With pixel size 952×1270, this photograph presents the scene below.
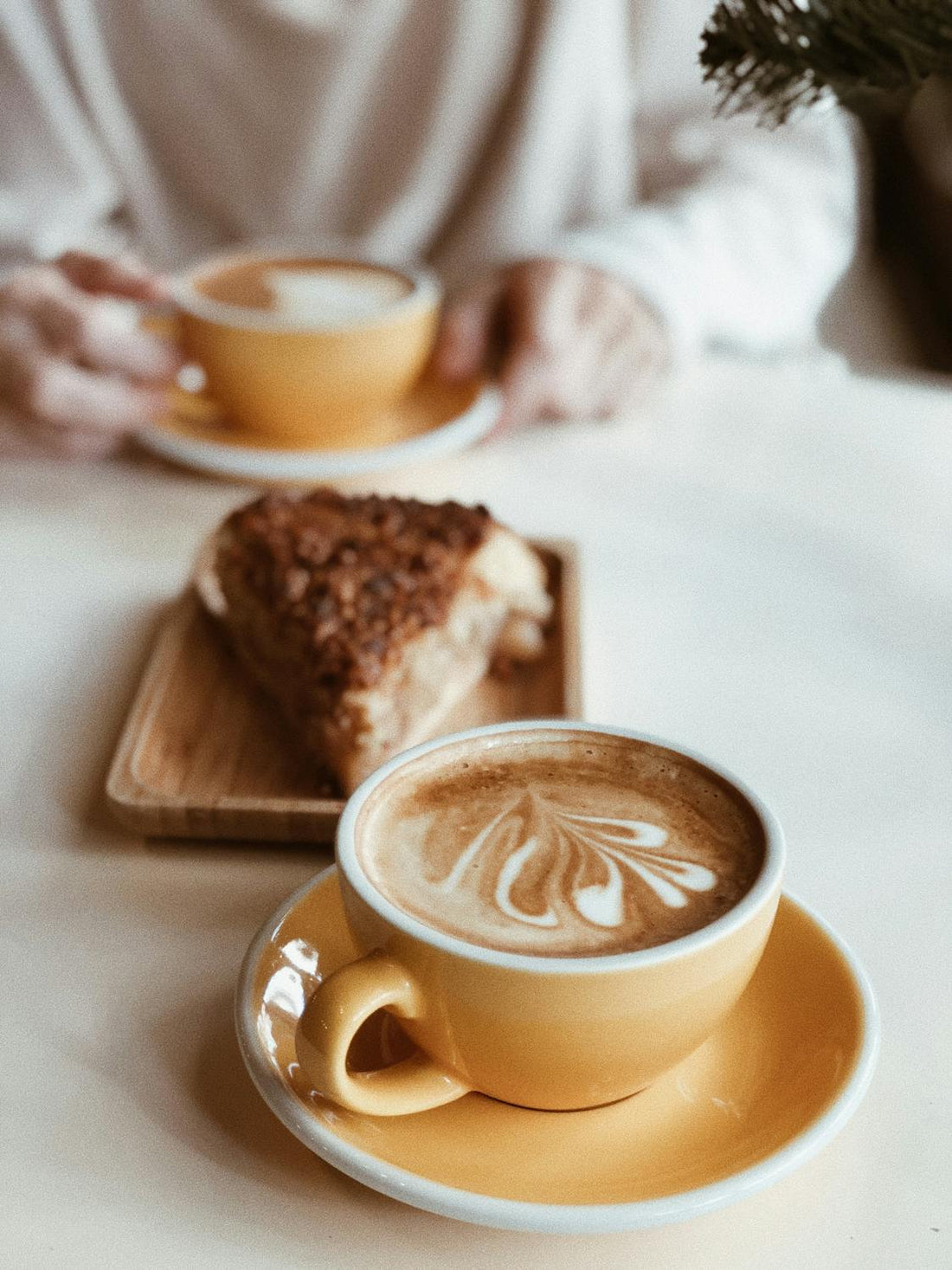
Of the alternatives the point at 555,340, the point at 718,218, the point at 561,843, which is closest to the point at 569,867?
the point at 561,843

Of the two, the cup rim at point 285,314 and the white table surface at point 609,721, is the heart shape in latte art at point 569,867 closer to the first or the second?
the white table surface at point 609,721

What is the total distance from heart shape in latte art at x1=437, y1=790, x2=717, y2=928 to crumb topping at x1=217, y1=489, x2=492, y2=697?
0.23 m

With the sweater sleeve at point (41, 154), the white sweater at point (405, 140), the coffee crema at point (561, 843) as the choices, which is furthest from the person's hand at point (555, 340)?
the coffee crema at point (561, 843)

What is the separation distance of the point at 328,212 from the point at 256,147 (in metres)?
0.11

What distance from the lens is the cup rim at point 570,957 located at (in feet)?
1.28

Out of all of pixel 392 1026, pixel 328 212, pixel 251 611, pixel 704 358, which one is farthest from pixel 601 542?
pixel 328 212

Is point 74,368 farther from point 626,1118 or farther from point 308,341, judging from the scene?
point 626,1118

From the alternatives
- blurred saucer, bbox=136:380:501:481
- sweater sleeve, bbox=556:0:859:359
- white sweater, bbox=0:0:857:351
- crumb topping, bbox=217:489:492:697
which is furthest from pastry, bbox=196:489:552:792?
white sweater, bbox=0:0:857:351

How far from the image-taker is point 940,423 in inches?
44.9

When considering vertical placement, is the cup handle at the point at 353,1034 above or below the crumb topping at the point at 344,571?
above

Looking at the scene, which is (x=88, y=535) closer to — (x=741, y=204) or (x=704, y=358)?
(x=704, y=358)

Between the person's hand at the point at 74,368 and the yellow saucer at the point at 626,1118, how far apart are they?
660 mm

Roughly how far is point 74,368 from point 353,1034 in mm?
805

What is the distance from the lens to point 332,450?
106cm
